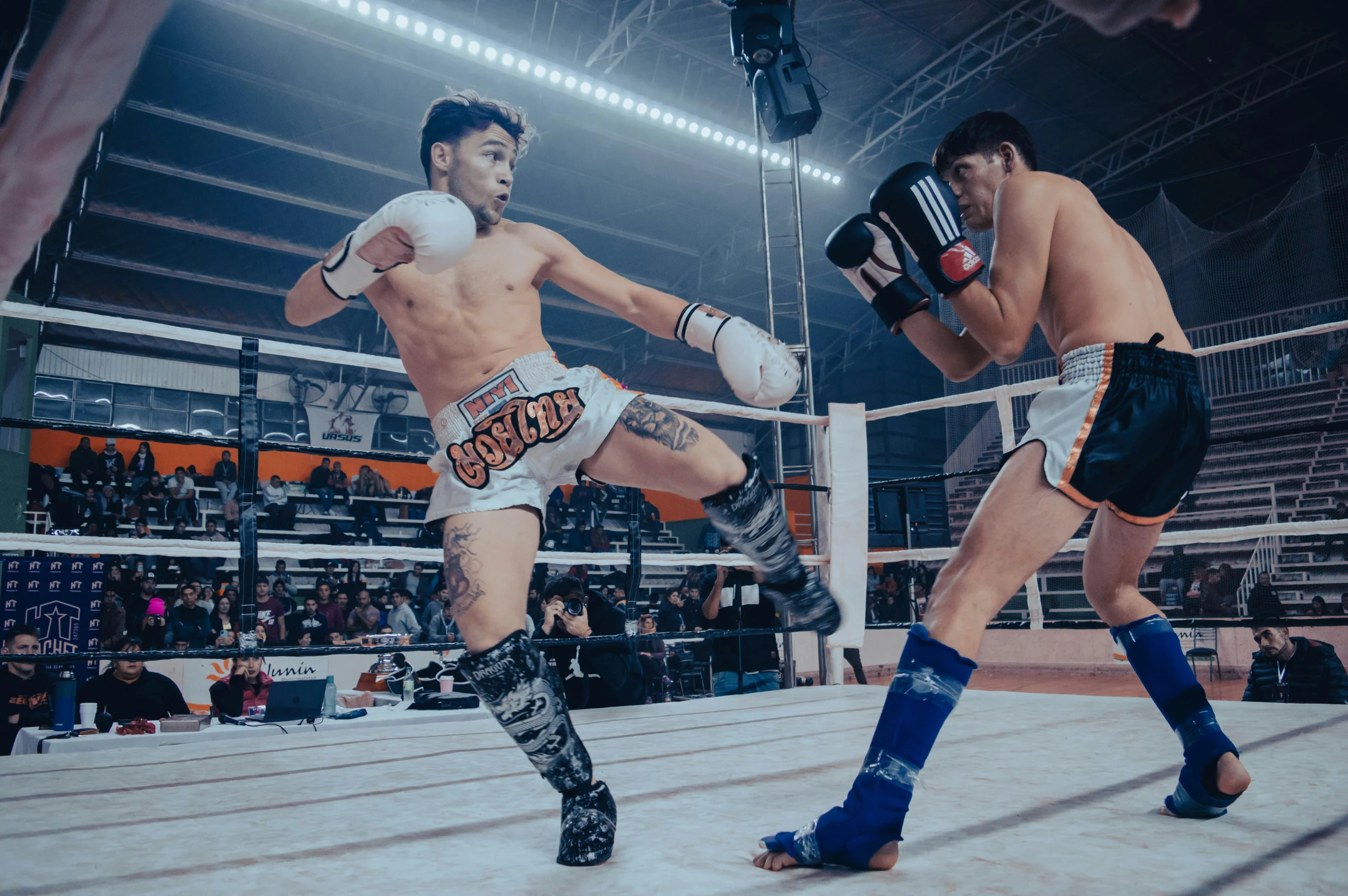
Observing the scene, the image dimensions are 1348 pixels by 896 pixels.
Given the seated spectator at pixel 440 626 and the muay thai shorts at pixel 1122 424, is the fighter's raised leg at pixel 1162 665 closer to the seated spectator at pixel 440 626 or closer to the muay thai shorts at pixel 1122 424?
the muay thai shorts at pixel 1122 424

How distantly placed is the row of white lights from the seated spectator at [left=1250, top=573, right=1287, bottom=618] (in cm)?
552

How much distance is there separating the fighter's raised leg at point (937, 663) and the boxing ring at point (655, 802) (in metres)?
0.04

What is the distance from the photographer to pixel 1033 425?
1.34 meters

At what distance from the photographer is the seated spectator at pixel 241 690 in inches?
172

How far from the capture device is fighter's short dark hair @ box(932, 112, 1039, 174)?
1457mm

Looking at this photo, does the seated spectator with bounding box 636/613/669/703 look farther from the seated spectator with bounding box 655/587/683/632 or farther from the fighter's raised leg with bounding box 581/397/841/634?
the fighter's raised leg with bounding box 581/397/841/634

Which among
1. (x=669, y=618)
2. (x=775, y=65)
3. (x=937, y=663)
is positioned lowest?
(x=669, y=618)

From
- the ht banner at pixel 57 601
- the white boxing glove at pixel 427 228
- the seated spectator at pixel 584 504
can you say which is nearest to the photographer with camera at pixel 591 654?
the white boxing glove at pixel 427 228

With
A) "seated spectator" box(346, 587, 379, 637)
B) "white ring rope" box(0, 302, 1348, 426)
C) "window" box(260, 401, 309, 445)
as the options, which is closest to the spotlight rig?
"white ring rope" box(0, 302, 1348, 426)

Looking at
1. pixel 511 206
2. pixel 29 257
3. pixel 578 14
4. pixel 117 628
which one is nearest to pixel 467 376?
pixel 29 257

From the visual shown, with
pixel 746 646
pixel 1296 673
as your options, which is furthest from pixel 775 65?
pixel 1296 673

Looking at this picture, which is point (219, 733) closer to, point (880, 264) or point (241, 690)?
point (241, 690)

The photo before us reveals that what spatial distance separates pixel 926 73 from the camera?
10.4m

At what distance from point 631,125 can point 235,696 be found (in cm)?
774
